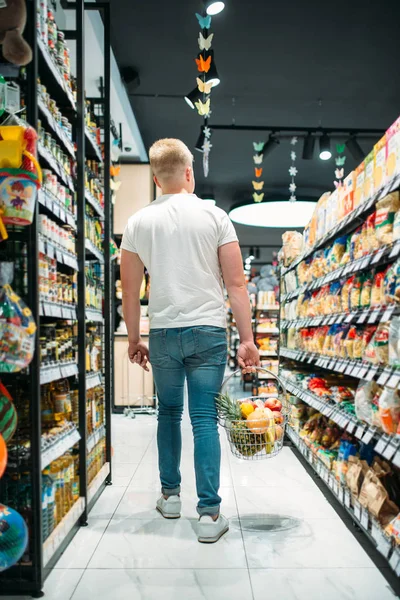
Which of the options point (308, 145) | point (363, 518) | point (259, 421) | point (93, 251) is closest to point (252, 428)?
point (259, 421)

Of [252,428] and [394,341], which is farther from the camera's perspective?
[252,428]

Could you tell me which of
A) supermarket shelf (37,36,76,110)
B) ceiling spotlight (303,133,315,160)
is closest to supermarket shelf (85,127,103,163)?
supermarket shelf (37,36,76,110)

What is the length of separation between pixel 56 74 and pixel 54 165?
39cm

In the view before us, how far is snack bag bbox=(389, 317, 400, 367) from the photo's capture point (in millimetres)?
1976

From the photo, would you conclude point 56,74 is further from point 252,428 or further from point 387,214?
point 252,428

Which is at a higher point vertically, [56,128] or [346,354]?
[56,128]

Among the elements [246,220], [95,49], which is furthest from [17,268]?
[246,220]

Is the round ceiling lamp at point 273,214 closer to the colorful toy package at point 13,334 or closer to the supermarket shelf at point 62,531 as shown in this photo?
the supermarket shelf at point 62,531

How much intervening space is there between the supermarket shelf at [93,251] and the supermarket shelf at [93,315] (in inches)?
13.4

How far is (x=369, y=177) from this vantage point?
2451 millimetres

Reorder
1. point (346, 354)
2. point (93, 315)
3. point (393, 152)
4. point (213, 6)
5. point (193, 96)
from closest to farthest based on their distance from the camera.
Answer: point (393, 152) < point (346, 354) < point (93, 315) < point (213, 6) < point (193, 96)

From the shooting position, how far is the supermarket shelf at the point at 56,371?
192 centimetres

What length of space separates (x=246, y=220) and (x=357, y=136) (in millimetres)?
6357

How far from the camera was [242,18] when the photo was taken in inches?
193
